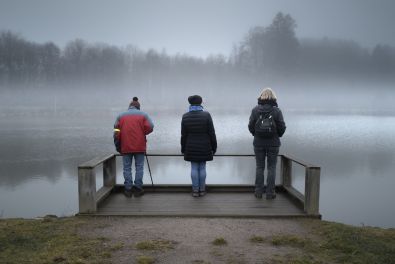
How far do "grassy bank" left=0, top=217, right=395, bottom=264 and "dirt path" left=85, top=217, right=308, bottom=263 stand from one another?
0.08 ft

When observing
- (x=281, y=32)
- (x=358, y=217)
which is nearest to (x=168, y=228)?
(x=358, y=217)

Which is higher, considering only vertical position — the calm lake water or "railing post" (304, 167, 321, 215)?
"railing post" (304, 167, 321, 215)

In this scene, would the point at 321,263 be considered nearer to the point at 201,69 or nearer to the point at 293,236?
the point at 293,236

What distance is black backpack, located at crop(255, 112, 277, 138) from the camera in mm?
7699

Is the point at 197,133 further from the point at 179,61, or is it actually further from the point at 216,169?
the point at 179,61

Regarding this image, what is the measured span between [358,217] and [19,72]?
106 metres

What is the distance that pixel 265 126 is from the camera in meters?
7.70

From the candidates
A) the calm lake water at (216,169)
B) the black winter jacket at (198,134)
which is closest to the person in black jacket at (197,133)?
the black winter jacket at (198,134)

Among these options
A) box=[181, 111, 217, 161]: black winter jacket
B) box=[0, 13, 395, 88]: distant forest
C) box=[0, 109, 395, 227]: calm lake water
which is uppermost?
box=[0, 13, 395, 88]: distant forest

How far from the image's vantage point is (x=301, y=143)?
33.1 meters

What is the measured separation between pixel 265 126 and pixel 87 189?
132 inches

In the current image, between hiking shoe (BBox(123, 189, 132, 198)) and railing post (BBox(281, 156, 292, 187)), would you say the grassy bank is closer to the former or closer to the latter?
hiking shoe (BBox(123, 189, 132, 198))

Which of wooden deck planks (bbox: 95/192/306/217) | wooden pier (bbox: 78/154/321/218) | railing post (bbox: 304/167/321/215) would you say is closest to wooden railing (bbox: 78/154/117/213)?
wooden pier (bbox: 78/154/321/218)

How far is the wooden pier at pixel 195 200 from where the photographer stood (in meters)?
7.14
